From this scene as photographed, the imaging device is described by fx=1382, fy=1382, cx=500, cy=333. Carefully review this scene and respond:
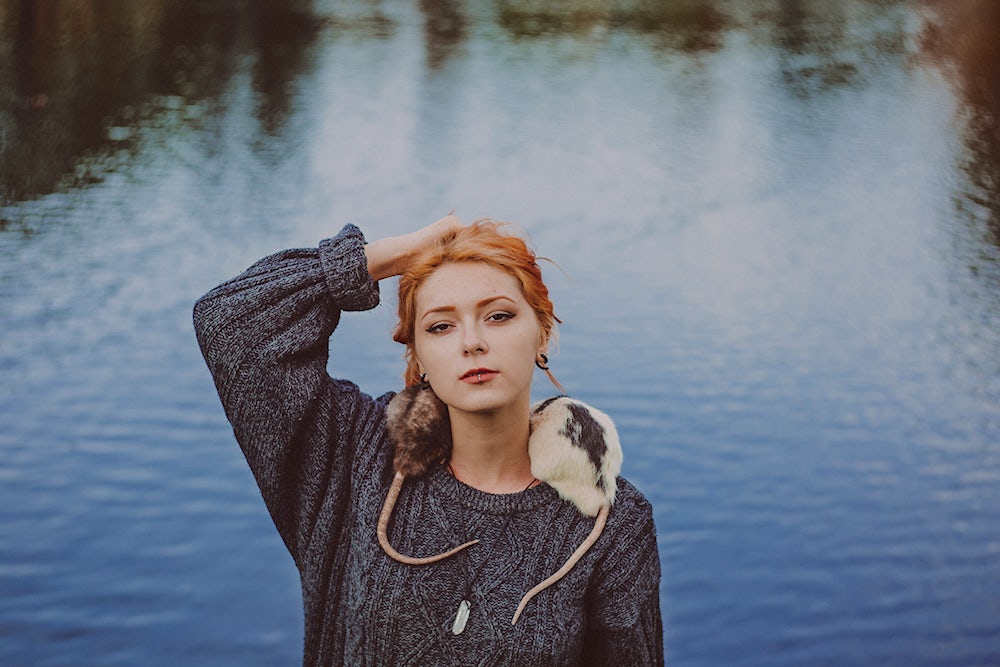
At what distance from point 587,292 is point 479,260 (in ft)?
27.5

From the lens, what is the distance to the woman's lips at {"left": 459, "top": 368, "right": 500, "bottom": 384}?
2033 mm

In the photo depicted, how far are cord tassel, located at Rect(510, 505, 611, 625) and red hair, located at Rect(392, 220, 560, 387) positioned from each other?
33 cm

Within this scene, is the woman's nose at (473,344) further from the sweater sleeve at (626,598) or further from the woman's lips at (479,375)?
the sweater sleeve at (626,598)

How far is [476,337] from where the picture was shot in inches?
80.3

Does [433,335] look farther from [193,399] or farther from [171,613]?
[193,399]

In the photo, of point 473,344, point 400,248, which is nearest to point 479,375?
point 473,344

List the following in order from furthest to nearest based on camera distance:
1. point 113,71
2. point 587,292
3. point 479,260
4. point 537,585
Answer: point 113,71, point 587,292, point 479,260, point 537,585

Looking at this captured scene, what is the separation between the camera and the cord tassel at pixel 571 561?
1.99m

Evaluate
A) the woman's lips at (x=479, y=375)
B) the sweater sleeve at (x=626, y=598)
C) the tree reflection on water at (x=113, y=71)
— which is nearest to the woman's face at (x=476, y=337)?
the woman's lips at (x=479, y=375)

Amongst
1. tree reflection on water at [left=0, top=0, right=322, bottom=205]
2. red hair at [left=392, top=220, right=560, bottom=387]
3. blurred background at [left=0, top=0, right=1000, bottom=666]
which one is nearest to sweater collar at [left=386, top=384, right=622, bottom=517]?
red hair at [left=392, top=220, right=560, bottom=387]

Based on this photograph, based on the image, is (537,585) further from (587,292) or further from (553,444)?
(587,292)

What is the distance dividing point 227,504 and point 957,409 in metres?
4.72

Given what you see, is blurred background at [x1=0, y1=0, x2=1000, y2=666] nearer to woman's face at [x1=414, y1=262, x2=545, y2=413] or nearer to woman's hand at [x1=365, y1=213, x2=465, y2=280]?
woman's hand at [x1=365, y1=213, x2=465, y2=280]

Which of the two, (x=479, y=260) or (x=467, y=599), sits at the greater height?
(x=479, y=260)
